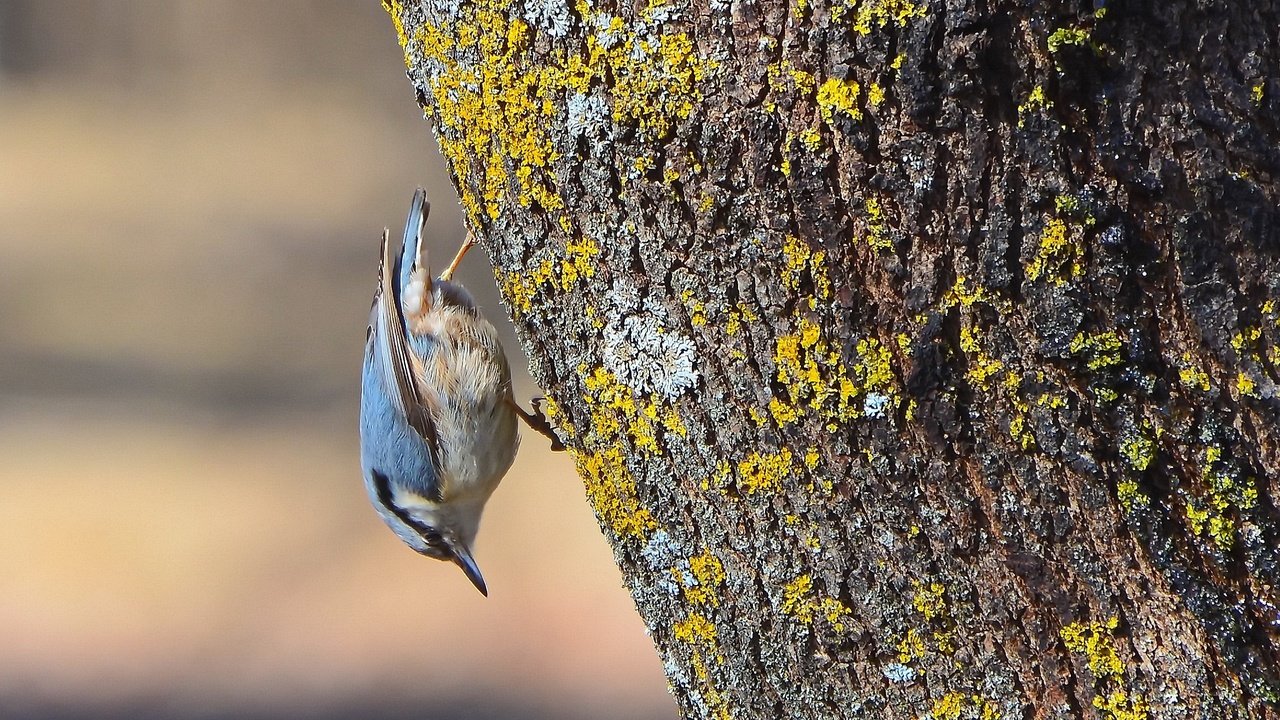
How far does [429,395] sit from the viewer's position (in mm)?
2998

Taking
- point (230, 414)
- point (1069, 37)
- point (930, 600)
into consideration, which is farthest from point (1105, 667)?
point (230, 414)

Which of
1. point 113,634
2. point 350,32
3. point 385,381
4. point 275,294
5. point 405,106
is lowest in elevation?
point 385,381

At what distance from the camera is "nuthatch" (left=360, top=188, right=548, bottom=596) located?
299cm

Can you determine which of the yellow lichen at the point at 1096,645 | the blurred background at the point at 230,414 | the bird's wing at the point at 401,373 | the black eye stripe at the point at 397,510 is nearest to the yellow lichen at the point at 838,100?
the yellow lichen at the point at 1096,645

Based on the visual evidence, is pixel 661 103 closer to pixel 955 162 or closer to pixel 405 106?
pixel 955 162

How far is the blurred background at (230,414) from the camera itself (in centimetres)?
511

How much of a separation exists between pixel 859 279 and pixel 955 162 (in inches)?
6.2

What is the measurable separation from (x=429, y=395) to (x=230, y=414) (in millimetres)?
3932

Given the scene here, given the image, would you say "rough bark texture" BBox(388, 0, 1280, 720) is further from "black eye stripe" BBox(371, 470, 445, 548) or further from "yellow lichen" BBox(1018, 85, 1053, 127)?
"black eye stripe" BBox(371, 470, 445, 548)

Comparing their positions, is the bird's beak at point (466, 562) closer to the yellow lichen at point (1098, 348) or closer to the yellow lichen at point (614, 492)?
the yellow lichen at point (614, 492)

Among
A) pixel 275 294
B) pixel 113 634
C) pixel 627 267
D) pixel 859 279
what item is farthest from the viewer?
pixel 275 294

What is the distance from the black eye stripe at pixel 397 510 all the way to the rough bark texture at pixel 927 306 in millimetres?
1779

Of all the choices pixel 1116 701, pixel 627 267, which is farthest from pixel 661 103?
pixel 1116 701

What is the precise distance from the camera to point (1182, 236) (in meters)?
1.13
